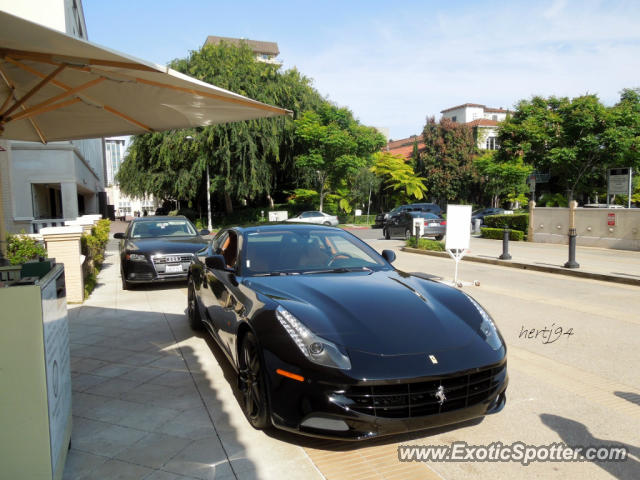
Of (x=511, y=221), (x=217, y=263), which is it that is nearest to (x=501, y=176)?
(x=511, y=221)

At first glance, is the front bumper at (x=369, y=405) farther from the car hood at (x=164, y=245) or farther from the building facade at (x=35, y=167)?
the building facade at (x=35, y=167)

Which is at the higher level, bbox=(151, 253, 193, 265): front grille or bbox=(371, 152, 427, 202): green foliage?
bbox=(371, 152, 427, 202): green foliage

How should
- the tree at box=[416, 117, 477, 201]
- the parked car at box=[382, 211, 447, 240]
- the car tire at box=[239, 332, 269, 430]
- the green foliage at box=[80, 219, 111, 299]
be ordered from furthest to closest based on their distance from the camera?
1. the tree at box=[416, 117, 477, 201]
2. the parked car at box=[382, 211, 447, 240]
3. the green foliage at box=[80, 219, 111, 299]
4. the car tire at box=[239, 332, 269, 430]

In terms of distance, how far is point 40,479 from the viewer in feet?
8.06

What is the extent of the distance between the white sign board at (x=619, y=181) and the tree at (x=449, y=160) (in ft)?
102

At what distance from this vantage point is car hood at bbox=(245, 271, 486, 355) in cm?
313

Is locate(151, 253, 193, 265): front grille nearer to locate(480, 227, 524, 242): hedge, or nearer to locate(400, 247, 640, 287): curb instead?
locate(400, 247, 640, 287): curb

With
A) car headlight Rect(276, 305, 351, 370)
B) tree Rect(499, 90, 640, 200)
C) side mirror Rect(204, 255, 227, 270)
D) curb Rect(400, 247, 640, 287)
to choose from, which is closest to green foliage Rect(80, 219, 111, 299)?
side mirror Rect(204, 255, 227, 270)

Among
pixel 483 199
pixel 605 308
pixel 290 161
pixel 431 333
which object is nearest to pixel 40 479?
pixel 431 333

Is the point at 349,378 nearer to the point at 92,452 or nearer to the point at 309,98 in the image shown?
the point at 92,452

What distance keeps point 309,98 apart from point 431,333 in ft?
127

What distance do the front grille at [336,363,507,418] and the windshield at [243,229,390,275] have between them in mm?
1682

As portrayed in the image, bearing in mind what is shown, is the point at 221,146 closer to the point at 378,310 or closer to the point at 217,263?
the point at 217,263

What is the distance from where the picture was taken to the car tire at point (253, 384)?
3.31m
